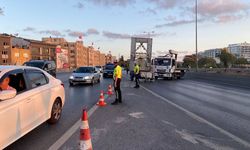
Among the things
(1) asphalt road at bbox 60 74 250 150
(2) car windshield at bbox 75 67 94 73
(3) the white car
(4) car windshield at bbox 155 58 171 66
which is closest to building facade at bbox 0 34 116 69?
(4) car windshield at bbox 155 58 171 66

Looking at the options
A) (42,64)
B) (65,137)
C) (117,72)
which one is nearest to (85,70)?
(42,64)

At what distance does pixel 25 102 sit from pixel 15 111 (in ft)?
1.73

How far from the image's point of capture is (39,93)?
681 centimetres

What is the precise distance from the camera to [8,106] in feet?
17.0

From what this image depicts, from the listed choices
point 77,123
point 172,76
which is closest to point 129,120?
point 77,123

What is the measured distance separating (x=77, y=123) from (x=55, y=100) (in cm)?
84

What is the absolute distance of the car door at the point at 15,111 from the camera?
4.97 metres

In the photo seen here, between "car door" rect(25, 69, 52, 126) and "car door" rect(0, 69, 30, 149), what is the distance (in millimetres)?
243

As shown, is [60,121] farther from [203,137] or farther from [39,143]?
[203,137]

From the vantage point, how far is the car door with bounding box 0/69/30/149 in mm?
4973

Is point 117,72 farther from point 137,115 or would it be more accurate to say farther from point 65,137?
point 65,137

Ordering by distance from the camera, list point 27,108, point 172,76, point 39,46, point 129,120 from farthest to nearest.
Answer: point 39,46 < point 172,76 < point 129,120 < point 27,108

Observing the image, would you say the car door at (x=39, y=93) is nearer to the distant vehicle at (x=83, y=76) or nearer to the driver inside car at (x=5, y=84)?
the driver inside car at (x=5, y=84)

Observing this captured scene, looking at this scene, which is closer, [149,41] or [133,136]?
[133,136]
